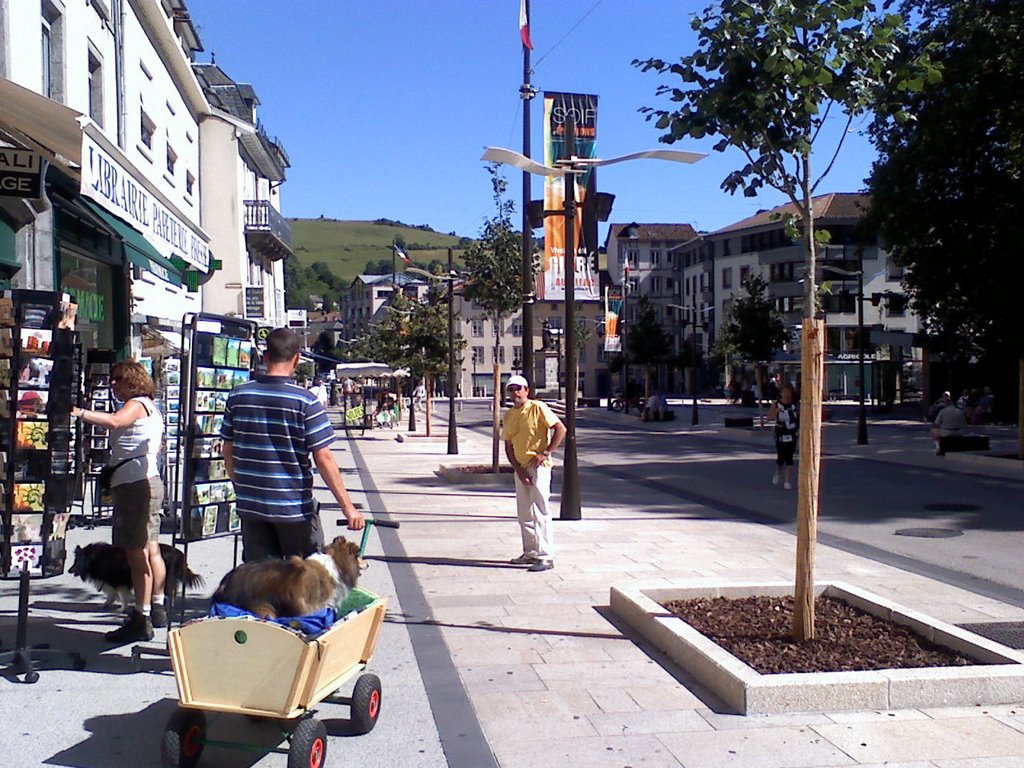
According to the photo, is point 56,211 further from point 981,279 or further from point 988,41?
point 981,279

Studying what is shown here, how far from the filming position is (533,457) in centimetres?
916

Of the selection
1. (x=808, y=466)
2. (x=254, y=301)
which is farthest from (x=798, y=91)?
(x=254, y=301)

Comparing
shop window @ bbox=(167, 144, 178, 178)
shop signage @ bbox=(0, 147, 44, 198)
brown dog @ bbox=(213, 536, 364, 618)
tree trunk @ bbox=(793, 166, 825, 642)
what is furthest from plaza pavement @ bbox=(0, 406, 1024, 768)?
shop window @ bbox=(167, 144, 178, 178)

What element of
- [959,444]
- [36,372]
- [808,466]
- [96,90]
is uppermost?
[96,90]

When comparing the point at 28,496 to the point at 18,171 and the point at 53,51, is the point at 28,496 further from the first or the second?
the point at 53,51

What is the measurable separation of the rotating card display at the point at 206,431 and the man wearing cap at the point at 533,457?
2.90 m

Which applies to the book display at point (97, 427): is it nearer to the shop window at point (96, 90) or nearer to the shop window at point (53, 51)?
the shop window at point (53, 51)

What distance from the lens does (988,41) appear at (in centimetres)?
1856

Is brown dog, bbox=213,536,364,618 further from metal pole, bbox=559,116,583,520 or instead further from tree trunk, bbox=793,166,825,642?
metal pole, bbox=559,116,583,520

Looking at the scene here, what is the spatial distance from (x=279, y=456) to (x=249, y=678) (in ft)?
4.36

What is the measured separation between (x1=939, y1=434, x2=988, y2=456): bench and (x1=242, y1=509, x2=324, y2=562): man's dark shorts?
19636mm

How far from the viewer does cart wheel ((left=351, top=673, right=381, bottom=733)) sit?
495 centimetres

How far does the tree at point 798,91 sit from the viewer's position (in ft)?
19.9

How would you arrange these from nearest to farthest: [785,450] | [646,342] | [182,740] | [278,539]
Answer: [182,740]
[278,539]
[785,450]
[646,342]
